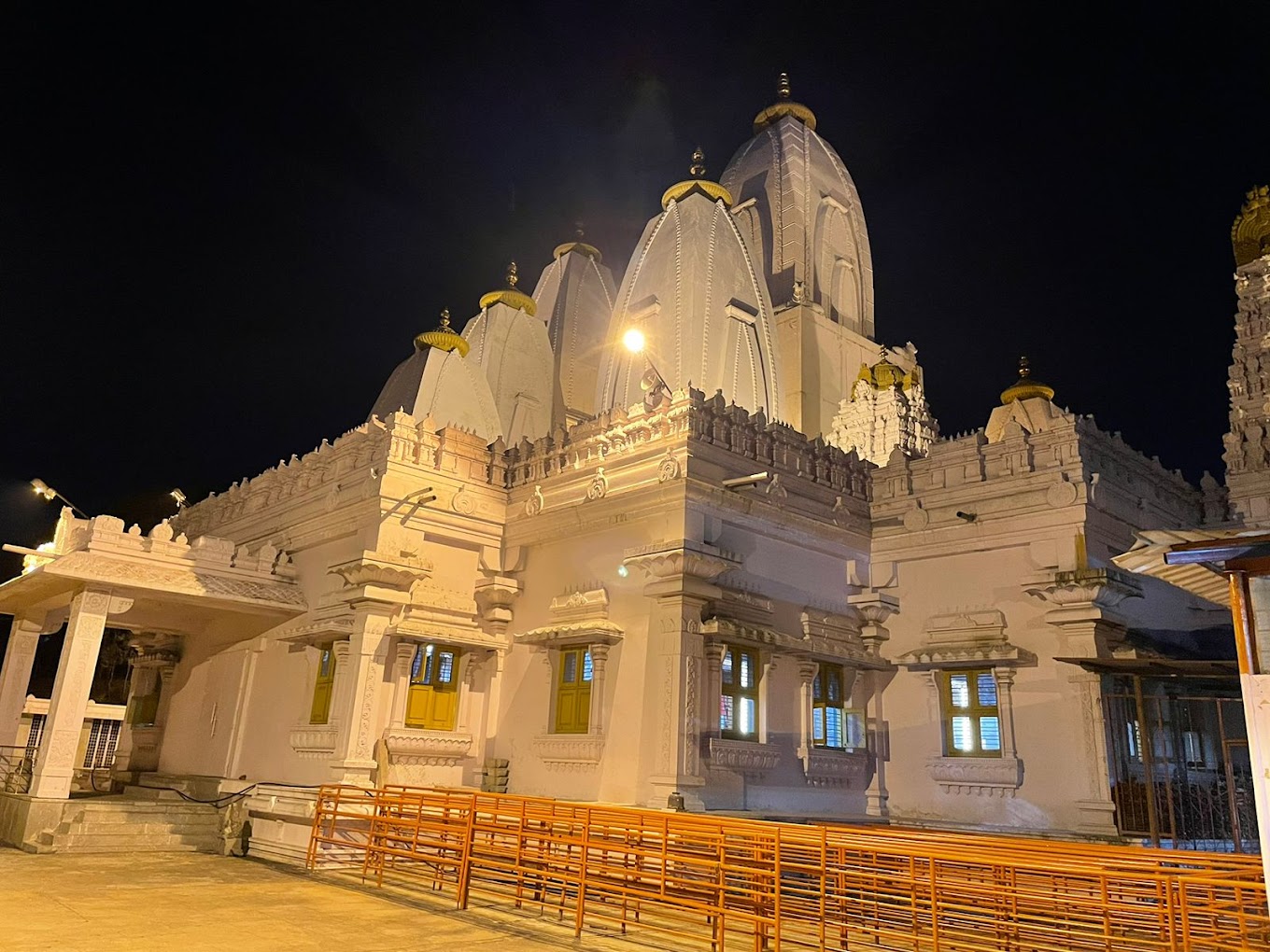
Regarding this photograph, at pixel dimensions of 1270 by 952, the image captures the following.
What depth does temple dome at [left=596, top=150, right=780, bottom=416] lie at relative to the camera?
21.5m

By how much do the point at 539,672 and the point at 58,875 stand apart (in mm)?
7314

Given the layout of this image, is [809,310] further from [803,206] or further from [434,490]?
[434,490]

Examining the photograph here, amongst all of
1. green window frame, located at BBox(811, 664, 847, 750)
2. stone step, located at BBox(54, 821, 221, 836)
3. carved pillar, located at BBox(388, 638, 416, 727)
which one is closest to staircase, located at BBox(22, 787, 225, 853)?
stone step, located at BBox(54, 821, 221, 836)

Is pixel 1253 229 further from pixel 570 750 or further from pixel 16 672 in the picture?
pixel 16 672

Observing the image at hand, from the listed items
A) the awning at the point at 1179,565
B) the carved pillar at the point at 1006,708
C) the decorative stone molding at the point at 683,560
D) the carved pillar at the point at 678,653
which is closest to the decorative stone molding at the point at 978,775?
the carved pillar at the point at 1006,708

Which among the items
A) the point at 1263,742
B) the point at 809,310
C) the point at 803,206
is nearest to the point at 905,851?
the point at 1263,742

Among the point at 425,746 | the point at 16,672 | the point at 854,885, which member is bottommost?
the point at 854,885

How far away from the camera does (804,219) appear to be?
2923cm

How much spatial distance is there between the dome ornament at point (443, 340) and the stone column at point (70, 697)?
9498 mm

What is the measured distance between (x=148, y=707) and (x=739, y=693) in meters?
14.9

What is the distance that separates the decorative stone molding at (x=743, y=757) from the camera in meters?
14.1

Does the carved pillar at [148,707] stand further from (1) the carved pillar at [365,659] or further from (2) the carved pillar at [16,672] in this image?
(1) the carved pillar at [365,659]

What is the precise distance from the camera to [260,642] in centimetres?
1909

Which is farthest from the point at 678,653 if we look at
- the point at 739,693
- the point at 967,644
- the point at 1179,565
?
the point at 1179,565
